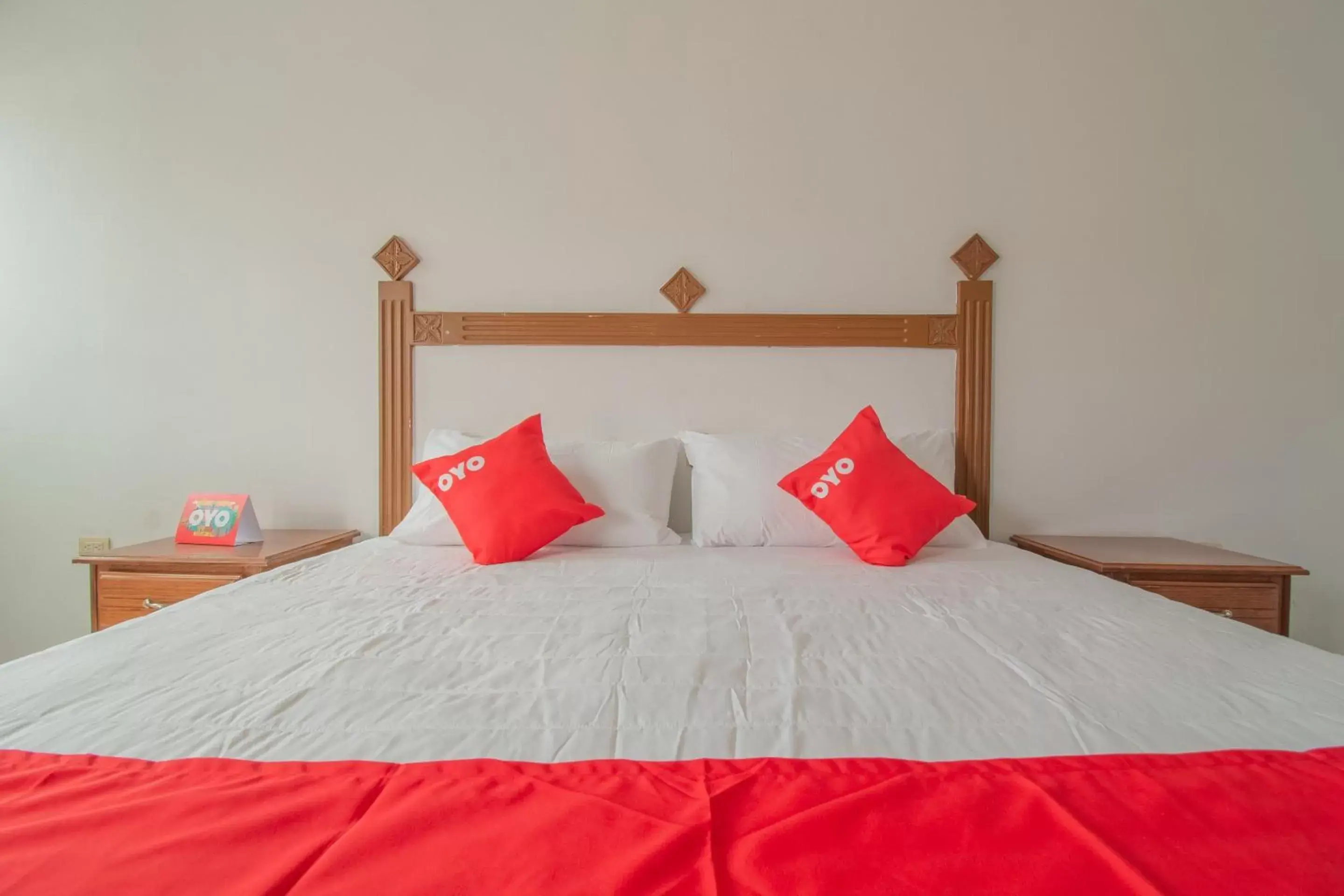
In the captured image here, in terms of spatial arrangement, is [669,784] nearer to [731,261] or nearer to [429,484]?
[429,484]

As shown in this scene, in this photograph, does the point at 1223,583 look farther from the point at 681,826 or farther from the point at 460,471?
the point at 460,471

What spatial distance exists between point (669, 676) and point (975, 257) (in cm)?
211

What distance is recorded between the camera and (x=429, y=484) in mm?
1904

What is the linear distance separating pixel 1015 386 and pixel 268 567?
2660 mm

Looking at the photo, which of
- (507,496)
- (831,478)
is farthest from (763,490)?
(507,496)

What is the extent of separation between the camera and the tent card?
2.01 meters

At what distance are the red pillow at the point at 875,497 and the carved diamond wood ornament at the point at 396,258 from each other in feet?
5.36

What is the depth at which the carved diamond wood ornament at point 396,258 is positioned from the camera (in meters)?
2.34

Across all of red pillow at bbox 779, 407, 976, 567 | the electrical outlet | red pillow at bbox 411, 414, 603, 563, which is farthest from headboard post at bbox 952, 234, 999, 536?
the electrical outlet

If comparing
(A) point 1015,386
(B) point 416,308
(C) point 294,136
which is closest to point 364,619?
(B) point 416,308

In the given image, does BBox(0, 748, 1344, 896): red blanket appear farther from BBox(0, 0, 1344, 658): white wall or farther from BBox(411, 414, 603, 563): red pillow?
BBox(0, 0, 1344, 658): white wall

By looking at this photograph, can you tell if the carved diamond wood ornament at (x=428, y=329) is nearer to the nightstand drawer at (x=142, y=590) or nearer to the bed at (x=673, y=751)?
the nightstand drawer at (x=142, y=590)

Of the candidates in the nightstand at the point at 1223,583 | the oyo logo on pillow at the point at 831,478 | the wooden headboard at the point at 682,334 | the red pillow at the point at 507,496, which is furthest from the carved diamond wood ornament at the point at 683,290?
the nightstand at the point at 1223,583

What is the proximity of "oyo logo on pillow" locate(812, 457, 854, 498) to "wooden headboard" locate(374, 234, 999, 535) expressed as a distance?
0.62 metres
